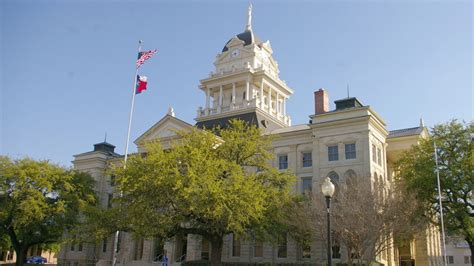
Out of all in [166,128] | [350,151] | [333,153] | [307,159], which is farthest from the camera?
[166,128]

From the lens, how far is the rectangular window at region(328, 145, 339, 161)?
143ft

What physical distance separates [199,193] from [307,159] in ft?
62.4

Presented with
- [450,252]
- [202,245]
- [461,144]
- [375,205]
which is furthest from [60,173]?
[450,252]

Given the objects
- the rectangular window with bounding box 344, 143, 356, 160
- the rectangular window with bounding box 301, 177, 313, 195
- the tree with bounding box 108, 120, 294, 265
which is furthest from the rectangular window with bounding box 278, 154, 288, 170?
the tree with bounding box 108, 120, 294, 265

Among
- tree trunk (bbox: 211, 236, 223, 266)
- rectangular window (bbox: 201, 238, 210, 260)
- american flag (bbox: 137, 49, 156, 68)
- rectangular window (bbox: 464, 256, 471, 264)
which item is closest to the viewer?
tree trunk (bbox: 211, 236, 223, 266)

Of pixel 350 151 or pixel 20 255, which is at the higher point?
pixel 350 151

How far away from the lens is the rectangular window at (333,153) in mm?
43528

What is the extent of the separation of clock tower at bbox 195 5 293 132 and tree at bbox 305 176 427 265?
22973mm

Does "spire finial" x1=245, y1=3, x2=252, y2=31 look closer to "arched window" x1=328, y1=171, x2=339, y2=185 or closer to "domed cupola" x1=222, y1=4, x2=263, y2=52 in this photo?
"domed cupola" x1=222, y1=4, x2=263, y2=52

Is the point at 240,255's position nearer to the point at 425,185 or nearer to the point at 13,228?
the point at 425,185

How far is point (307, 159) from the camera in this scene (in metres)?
46.6

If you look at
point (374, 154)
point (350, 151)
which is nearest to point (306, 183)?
point (350, 151)

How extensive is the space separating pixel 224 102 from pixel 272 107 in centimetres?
693

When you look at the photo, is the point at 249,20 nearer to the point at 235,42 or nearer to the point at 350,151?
the point at 235,42
